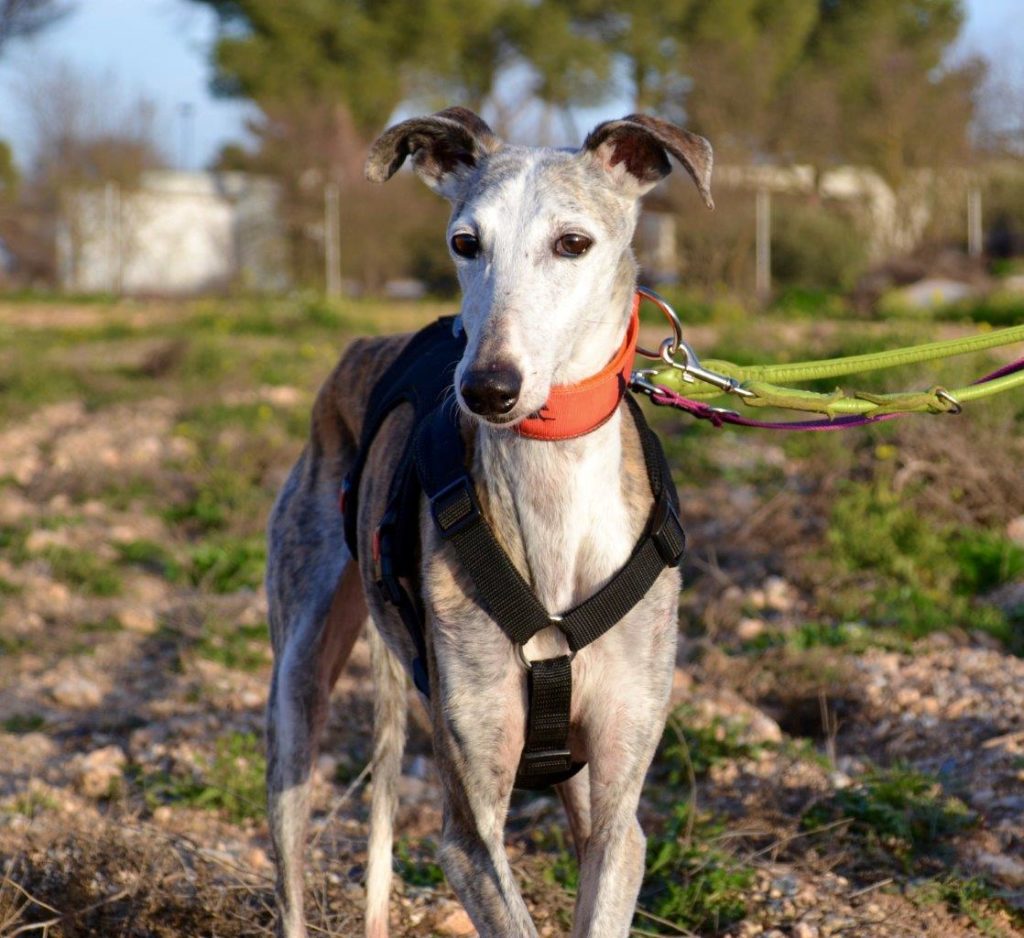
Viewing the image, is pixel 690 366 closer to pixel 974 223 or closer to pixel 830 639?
pixel 830 639

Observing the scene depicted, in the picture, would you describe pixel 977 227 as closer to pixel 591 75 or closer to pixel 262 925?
pixel 591 75

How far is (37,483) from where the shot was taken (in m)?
8.02

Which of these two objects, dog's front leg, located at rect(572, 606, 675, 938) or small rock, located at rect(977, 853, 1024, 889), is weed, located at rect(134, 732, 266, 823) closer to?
dog's front leg, located at rect(572, 606, 675, 938)

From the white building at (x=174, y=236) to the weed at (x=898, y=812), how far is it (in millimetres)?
19019

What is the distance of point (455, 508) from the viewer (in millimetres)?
2611

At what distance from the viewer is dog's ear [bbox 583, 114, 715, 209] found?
8.98 ft

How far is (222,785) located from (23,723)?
1.08 meters

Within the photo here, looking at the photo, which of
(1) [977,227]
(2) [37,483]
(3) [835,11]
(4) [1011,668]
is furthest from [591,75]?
(4) [1011,668]

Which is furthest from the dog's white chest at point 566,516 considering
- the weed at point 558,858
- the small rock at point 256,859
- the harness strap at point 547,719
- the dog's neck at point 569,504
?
the small rock at point 256,859

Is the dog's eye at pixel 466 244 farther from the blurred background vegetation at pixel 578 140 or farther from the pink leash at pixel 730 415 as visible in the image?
the blurred background vegetation at pixel 578 140

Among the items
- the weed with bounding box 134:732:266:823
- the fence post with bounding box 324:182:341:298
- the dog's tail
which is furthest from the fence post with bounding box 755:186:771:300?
the dog's tail

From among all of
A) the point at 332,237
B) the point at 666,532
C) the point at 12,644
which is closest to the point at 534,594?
the point at 666,532

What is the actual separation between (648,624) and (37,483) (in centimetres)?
618

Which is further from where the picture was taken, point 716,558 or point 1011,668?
point 716,558
